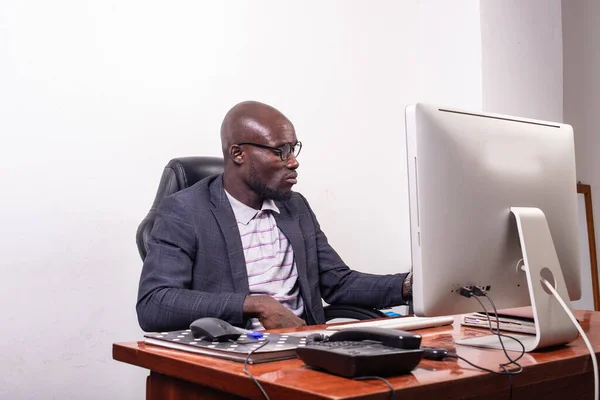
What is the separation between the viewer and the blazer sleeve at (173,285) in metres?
1.67

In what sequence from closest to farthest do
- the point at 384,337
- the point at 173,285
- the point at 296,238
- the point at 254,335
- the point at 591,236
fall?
the point at 384,337 < the point at 254,335 < the point at 173,285 < the point at 296,238 < the point at 591,236

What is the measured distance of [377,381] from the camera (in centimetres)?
93

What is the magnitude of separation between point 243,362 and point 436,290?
→ 1.20 ft

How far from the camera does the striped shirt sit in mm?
2043

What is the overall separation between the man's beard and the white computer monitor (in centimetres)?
98

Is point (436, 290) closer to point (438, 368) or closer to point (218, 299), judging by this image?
point (438, 368)

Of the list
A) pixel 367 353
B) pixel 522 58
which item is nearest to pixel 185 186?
pixel 367 353

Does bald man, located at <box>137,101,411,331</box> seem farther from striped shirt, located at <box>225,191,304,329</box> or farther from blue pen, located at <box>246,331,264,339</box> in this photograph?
blue pen, located at <box>246,331,264,339</box>

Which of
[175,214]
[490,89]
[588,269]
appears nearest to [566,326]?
[175,214]

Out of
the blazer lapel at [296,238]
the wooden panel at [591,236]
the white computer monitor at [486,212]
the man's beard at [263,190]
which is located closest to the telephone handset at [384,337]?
the white computer monitor at [486,212]

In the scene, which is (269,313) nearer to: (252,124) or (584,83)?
(252,124)

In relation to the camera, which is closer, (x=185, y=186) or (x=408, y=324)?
(x=408, y=324)

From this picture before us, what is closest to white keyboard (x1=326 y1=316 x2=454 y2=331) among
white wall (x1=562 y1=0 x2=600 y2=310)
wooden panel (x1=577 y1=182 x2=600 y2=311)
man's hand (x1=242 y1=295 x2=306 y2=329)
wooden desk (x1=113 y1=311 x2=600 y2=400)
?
wooden desk (x1=113 y1=311 x2=600 y2=400)

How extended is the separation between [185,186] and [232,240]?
282mm
